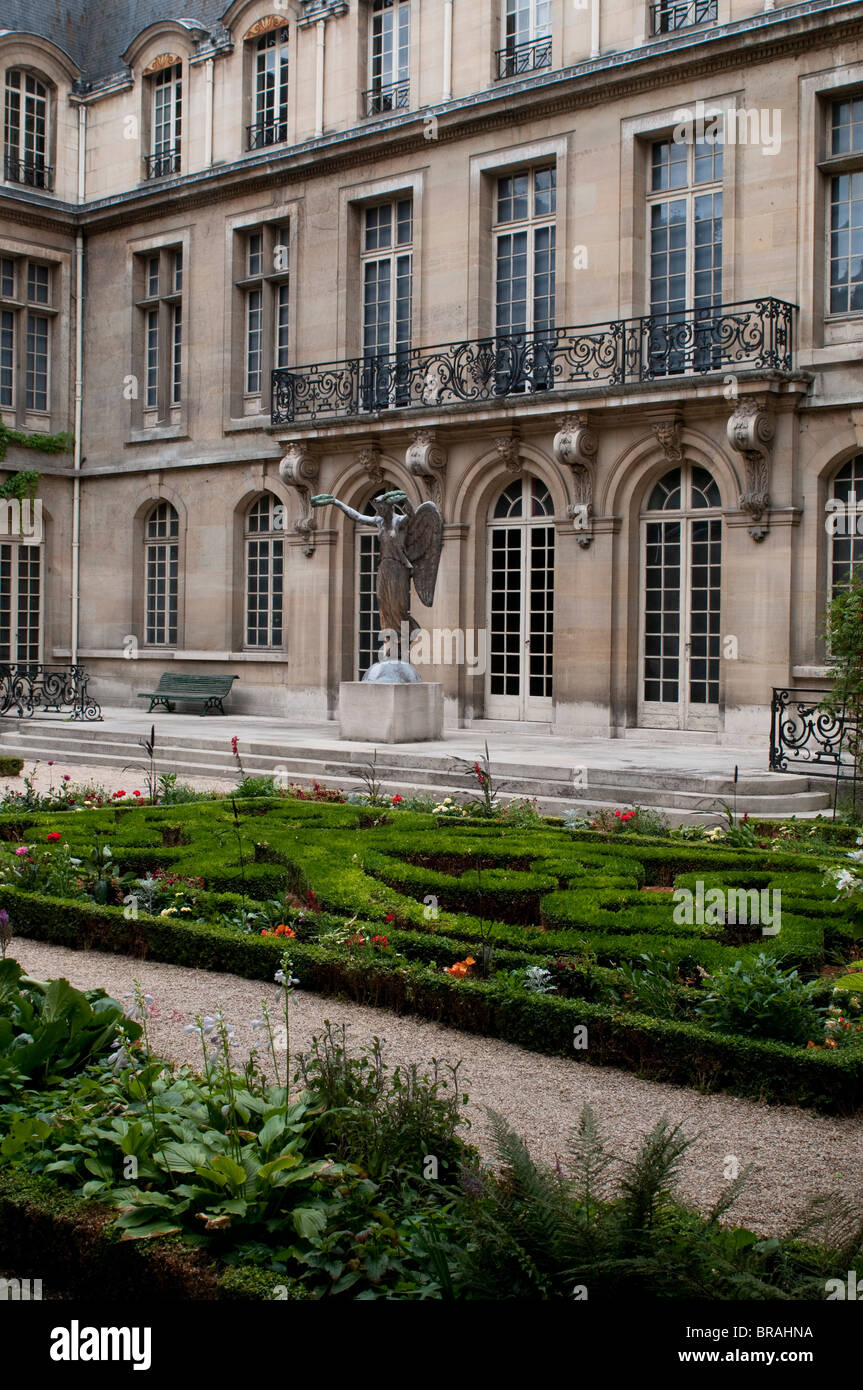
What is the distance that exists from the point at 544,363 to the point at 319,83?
6.94 m

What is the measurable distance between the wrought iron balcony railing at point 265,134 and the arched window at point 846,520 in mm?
11836

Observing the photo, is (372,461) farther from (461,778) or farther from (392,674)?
(461,778)

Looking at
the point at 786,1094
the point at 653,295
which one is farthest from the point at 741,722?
the point at 786,1094

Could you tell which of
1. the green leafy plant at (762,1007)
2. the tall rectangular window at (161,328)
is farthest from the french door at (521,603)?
the green leafy plant at (762,1007)

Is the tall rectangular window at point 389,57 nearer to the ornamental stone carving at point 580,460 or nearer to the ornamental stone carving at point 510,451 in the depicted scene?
the ornamental stone carving at point 510,451

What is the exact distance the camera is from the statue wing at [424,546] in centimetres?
1599

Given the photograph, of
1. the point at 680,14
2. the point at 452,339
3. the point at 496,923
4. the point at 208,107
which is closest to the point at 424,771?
the point at 496,923

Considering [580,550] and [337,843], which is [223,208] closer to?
[580,550]

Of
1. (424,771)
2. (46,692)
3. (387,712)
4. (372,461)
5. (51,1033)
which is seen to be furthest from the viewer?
(46,692)

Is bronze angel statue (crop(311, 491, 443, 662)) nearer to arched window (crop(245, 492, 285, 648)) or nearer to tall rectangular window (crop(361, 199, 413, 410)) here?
tall rectangular window (crop(361, 199, 413, 410))

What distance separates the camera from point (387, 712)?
51.4 feet

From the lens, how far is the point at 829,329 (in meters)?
16.8

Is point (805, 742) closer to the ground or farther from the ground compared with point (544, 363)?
closer to the ground
